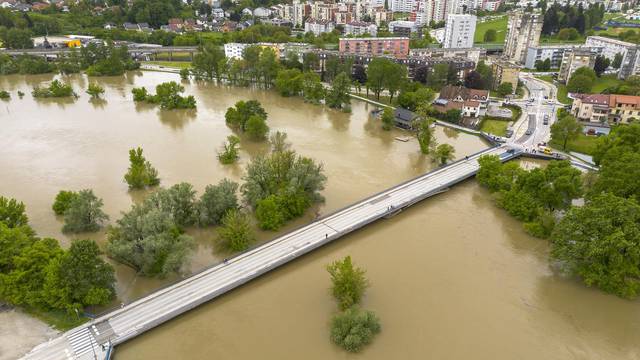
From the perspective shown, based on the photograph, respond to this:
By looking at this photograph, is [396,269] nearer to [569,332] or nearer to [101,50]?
[569,332]

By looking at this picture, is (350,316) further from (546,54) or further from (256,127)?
(546,54)

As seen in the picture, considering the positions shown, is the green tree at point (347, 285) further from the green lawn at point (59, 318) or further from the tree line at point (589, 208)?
the green lawn at point (59, 318)

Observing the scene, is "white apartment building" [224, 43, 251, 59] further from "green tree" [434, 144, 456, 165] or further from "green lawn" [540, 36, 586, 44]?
"green lawn" [540, 36, 586, 44]

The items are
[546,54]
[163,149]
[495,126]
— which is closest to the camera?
[163,149]

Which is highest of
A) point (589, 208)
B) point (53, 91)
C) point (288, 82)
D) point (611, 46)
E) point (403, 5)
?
point (403, 5)

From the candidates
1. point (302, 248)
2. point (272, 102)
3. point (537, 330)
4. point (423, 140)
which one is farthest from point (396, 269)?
point (272, 102)

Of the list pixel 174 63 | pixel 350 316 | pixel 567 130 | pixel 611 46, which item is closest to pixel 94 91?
pixel 174 63

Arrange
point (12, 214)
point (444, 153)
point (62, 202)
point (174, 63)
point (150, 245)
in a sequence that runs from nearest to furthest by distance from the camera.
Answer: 1. point (150, 245)
2. point (12, 214)
3. point (62, 202)
4. point (444, 153)
5. point (174, 63)
